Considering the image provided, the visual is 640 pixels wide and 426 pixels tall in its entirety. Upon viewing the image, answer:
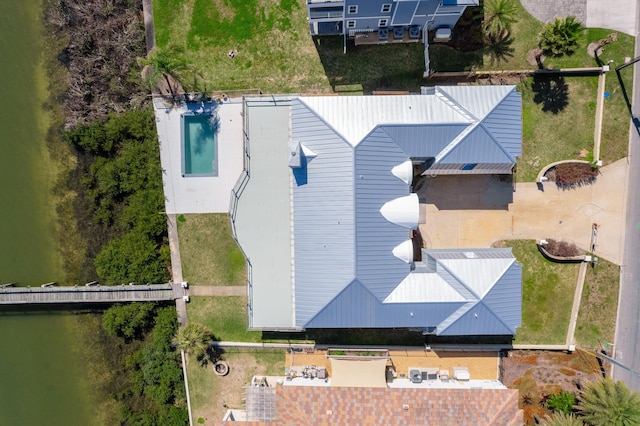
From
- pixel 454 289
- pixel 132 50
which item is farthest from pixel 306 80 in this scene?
pixel 454 289

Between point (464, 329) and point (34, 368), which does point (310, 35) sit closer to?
point (464, 329)

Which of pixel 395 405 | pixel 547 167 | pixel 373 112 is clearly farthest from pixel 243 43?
pixel 395 405

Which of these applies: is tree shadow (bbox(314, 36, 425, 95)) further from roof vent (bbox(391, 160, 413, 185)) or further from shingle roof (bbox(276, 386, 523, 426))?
shingle roof (bbox(276, 386, 523, 426))

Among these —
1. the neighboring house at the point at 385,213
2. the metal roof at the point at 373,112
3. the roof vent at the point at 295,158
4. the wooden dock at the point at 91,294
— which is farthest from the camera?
the wooden dock at the point at 91,294

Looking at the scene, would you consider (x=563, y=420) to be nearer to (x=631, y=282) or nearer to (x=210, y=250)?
(x=631, y=282)

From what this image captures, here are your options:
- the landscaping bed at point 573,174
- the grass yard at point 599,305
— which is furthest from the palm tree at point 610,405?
the landscaping bed at point 573,174

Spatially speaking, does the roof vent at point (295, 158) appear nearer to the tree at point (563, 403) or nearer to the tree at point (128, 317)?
the tree at point (128, 317)
